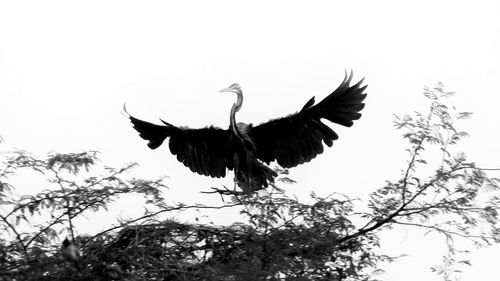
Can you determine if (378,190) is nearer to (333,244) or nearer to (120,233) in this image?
(333,244)

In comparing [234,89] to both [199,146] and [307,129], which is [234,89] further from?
[307,129]

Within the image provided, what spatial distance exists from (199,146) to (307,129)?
1.24m

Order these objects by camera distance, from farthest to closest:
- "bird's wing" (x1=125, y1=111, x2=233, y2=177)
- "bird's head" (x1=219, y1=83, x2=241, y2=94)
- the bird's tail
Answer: "bird's head" (x1=219, y1=83, x2=241, y2=94)
"bird's wing" (x1=125, y1=111, x2=233, y2=177)
the bird's tail

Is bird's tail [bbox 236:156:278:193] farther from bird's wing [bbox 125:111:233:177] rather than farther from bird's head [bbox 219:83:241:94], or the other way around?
bird's head [bbox 219:83:241:94]

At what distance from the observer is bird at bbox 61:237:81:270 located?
28.5 feet

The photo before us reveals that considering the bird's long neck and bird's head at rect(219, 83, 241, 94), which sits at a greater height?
bird's head at rect(219, 83, 241, 94)

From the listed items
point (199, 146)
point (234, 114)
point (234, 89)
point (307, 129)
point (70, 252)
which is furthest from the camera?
point (234, 89)

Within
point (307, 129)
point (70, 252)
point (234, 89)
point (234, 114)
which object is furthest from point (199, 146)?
point (70, 252)

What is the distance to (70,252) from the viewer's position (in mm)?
8688

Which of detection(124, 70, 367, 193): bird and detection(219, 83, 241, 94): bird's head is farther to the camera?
detection(219, 83, 241, 94): bird's head

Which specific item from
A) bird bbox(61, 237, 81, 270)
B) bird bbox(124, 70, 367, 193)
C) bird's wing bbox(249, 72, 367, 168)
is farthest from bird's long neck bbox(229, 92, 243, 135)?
bird bbox(61, 237, 81, 270)

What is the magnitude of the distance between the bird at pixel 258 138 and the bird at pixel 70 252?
113 inches

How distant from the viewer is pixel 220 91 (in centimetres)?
1302

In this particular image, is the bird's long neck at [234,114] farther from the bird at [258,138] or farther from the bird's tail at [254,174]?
the bird's tail at [254,174]
